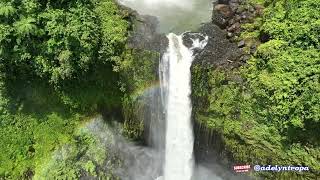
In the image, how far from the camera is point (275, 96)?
1395cm

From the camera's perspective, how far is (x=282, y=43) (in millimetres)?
14461

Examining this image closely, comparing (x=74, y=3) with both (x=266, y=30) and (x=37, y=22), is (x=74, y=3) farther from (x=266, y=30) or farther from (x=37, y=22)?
(x=266, y=30)

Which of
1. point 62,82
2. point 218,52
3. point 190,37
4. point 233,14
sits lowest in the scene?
point 62,82

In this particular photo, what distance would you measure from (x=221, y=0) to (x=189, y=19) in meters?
1.51

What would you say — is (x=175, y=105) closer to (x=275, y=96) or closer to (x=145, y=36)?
(x=145, y=36)

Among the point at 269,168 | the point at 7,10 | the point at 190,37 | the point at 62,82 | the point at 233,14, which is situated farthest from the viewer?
the point at 233,14

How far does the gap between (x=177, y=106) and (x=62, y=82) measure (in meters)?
4.19

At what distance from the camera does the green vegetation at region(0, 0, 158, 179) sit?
14305 mm

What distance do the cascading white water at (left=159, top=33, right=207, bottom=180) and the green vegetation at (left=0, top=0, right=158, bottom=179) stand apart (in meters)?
0.71

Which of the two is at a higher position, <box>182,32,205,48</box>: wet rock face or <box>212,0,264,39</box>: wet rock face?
<box>212,0,264,39</box>: wet rock face

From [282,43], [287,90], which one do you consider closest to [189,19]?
[282,43]

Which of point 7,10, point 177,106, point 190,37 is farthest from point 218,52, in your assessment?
point 7,10

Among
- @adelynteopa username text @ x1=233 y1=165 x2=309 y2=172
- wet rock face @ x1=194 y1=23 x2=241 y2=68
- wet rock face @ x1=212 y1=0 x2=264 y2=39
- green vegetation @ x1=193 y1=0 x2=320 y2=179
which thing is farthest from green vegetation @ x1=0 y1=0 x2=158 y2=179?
@adelynteopa username text @ x1=233 y1=165 x2=309 y2=172

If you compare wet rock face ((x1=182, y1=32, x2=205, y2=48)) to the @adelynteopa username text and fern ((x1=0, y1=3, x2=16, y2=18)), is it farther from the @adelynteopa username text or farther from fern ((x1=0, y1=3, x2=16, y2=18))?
fern ((x1=0, y1=3, x2=16, y2=18))
